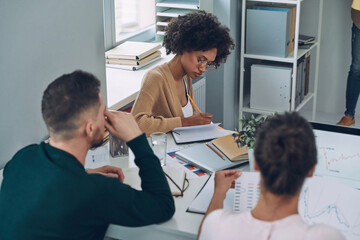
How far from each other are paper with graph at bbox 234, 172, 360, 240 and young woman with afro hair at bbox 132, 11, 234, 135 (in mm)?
779

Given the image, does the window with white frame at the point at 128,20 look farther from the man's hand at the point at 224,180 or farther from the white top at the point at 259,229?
the white top at the point at 259,229

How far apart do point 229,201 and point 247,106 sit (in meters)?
2.30

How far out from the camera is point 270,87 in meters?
3.63

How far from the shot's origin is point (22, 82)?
1.98m

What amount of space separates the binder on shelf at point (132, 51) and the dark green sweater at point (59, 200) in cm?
187

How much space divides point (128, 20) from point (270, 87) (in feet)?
3.68

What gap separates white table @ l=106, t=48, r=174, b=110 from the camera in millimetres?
2668

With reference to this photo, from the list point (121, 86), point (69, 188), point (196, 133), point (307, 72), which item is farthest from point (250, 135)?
point (307, 72)

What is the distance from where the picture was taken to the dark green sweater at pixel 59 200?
1.27 meters

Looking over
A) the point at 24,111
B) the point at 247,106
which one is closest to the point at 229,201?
the point at 24,111

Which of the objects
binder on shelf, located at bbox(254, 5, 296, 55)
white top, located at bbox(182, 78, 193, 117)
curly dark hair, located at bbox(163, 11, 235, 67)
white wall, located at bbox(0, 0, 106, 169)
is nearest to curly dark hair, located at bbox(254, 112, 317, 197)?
white wall, located at bbox(0, 0, 106, 169)

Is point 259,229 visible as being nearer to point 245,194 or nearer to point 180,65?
point 245,194

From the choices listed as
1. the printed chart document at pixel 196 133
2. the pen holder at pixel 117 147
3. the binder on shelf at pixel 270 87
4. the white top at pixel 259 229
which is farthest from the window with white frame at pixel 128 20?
the white top at pixel 259 229

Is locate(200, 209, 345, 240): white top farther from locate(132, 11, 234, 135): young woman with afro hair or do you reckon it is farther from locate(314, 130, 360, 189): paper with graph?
locate(132, 11, 234, 135): young woman with afro hair
